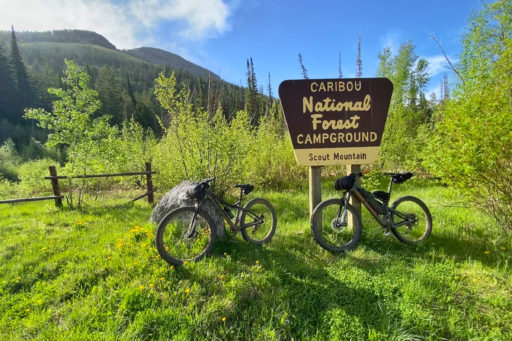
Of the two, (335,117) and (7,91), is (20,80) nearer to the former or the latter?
(7,91)

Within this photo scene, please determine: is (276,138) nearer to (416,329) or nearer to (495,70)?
(495,70)

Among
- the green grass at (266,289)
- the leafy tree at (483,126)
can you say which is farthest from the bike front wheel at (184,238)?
the leafy tree at (483,126)

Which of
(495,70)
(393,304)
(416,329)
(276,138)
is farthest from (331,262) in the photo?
(276,138)

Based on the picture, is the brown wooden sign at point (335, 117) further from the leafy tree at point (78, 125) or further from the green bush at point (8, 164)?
the green bush at point (8, 164)

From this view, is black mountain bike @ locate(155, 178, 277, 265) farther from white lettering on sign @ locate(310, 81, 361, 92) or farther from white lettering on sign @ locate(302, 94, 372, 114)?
white lettering on sign @ locate(310, 81, 361, 92)

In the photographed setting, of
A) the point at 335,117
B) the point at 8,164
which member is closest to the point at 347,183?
the point at 335,117

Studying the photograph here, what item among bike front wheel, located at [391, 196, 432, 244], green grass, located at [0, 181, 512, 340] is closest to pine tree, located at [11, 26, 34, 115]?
green grass, located at [0, 181, 512, 340]

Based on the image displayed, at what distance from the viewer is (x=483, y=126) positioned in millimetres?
3115

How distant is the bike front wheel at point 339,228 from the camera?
3.24 m

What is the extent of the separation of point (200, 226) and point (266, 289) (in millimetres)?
1418

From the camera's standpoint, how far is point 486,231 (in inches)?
142

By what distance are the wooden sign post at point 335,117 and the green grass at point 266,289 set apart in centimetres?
136

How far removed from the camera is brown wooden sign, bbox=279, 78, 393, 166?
3438 mm

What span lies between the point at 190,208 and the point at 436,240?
375cm
